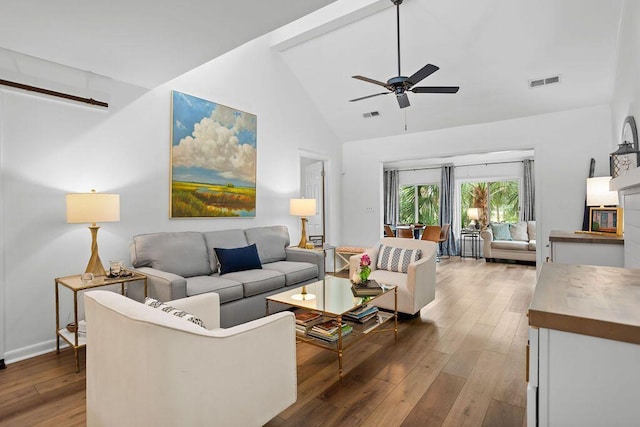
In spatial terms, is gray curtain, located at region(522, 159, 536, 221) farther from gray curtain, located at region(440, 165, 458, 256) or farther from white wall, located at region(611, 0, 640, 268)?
white wall, located at region(611, 0, 640, 268)

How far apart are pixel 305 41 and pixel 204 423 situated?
192 inches

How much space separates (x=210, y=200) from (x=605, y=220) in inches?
162

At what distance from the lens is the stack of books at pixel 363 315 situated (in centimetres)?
285

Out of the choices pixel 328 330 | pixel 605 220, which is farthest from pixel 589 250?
pixel 328 330

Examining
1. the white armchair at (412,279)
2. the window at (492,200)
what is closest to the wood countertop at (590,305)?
the white armchair at (412,279)

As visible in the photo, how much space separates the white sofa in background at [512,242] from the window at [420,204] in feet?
5.37

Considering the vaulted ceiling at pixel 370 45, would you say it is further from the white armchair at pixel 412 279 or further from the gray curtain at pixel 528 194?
the gray curtain at pixel 528 194

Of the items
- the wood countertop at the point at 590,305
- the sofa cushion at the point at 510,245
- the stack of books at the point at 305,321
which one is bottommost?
the stack of books at the point at 305,321

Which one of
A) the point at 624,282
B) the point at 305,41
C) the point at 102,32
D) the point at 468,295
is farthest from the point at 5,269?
the point at 468,295

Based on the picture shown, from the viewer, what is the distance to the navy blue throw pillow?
3641 mm

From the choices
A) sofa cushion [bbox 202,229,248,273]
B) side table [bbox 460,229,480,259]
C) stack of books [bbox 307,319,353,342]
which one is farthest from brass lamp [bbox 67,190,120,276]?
side table [bbox 460,229,480,259]

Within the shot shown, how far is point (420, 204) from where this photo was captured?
30.8 ft

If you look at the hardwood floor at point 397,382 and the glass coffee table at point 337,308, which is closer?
the hardwood floor at point 397,382

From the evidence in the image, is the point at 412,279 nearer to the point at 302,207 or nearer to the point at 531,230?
the point at 302,207
